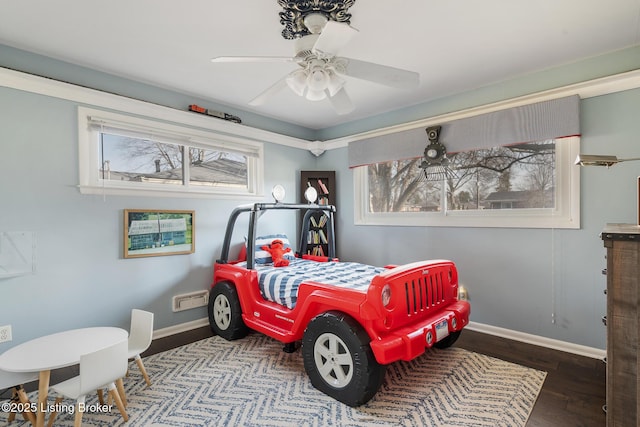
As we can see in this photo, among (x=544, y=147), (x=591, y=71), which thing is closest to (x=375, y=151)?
(x=544, y=147)

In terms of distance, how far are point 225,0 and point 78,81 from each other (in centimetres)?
164

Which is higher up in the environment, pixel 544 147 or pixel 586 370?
pixel 544 147

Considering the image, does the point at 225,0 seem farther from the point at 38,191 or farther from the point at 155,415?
the point at 155,415

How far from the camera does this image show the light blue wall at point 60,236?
2.28 metres

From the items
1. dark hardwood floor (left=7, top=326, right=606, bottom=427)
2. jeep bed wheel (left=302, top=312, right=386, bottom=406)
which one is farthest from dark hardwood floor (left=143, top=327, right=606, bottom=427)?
jeep bed wheel (left=302, top=312, right=386, bottom=406)

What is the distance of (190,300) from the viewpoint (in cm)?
325

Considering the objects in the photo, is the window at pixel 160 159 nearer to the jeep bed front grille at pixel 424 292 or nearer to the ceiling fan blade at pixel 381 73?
the ceiling fan blade at pixel 381 73

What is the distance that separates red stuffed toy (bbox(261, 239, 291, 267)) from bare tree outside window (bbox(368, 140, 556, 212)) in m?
1.37

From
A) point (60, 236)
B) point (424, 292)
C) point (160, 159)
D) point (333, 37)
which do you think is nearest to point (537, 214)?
point (424, 292)

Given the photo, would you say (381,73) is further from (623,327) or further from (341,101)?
(623,327)

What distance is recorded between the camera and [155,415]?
1.87 meters

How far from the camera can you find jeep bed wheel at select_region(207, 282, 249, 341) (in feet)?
9.53

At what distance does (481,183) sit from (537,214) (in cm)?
57

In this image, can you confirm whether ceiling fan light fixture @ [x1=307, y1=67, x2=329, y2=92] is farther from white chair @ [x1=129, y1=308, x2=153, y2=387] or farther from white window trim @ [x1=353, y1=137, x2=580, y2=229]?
white window trim @ [x1=353, y1=137, x2=580, y2=229]
